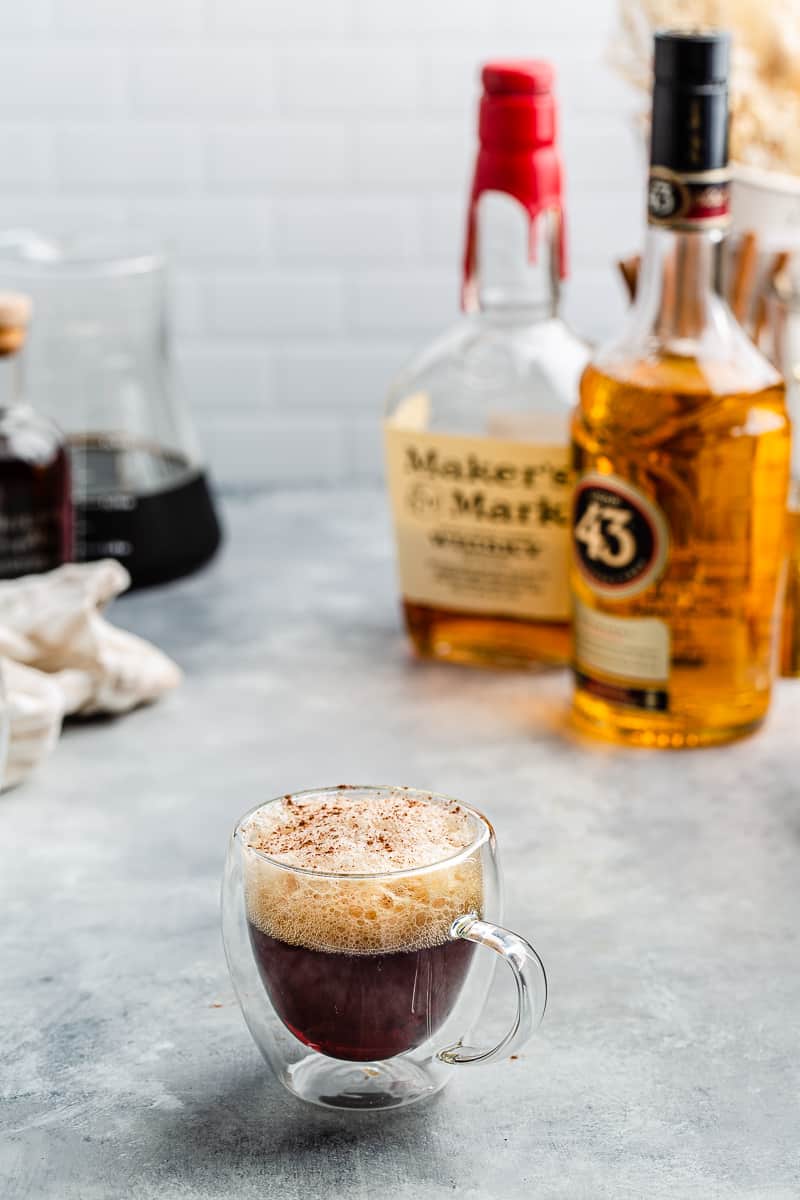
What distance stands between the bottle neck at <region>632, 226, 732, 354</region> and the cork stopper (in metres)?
0.40

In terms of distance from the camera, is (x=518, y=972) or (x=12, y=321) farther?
(x=12, y=321)

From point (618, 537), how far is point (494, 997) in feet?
1.02

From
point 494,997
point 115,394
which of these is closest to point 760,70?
point 115,394

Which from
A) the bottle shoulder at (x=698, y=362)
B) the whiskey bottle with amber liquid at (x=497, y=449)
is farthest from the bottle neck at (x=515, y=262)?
the bottle shoulder at (x=698, y=362)

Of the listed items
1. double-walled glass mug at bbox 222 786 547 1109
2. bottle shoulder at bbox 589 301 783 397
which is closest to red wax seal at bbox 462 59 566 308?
bottle shoulder at bbox 589 301 783 397

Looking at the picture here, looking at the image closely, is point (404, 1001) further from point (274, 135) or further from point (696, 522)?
point (274, 135)

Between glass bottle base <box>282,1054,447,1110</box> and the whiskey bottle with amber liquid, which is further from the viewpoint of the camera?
the whiskey bottle with amber liquid

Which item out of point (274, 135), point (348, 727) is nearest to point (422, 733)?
point (348, 727)

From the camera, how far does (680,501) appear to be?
898 millimetres

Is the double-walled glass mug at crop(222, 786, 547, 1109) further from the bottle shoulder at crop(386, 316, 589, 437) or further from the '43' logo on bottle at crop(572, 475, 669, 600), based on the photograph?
the bottle shoulder at crop(386, 316, 589, 437)

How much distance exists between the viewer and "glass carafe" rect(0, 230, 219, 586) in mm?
1195

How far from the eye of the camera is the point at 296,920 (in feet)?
1.93

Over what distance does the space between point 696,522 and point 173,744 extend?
34 cm

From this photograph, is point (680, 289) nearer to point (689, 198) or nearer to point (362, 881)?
point (689, 198)
